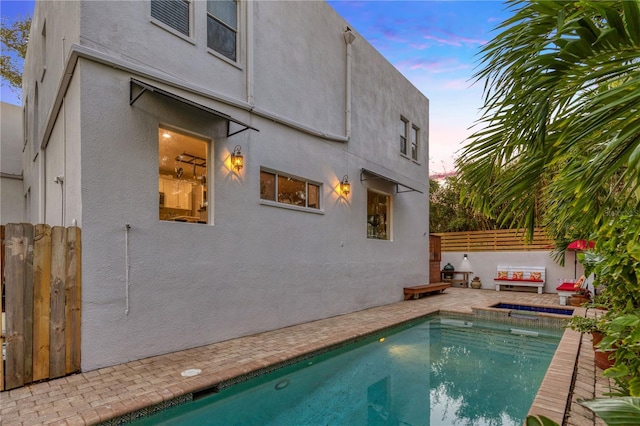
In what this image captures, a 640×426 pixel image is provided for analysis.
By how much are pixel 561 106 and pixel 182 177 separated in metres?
5.34

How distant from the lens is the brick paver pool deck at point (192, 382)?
3.25m

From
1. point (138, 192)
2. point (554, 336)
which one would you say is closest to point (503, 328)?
point (554, 336)

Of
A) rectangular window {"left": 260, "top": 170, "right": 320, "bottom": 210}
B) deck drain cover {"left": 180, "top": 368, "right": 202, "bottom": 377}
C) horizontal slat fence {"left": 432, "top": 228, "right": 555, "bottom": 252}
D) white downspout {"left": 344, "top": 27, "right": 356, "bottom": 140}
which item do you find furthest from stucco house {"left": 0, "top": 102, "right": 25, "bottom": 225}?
horizontal slat fence {"left": 432, "top": 228, "right": 555, "bottom": 252}

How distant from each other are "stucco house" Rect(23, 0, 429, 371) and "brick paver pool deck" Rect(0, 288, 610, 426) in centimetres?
42

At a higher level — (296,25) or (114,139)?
(296,25)

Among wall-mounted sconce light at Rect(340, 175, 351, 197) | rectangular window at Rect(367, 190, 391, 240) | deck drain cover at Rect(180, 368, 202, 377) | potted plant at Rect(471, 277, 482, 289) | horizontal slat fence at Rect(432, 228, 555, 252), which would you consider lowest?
potted plant at Rect(471, 277, 482, 289)

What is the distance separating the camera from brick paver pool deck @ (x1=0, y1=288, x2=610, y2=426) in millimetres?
3250

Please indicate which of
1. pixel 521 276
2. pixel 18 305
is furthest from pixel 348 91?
pixel 521 276

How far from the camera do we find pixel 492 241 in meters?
15.1

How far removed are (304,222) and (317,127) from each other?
7.43 ft

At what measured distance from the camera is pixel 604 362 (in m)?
3.97

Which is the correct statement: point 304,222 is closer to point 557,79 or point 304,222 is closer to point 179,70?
point 179,70

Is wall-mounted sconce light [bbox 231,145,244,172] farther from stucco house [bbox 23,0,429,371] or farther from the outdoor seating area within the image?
the outdoor seating area

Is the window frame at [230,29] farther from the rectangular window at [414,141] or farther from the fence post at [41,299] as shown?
the rectangular window at [414,141]
